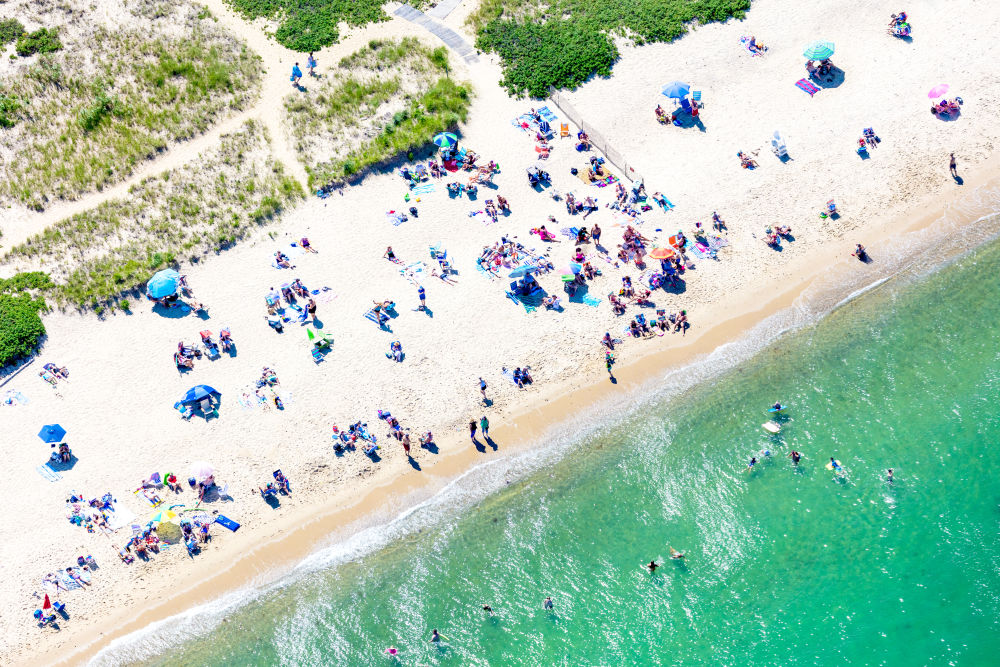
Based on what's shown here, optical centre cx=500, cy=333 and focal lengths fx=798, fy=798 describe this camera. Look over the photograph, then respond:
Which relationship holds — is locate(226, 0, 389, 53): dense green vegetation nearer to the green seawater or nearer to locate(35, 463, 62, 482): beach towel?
locate(35, 463, 62, 482): beach towel

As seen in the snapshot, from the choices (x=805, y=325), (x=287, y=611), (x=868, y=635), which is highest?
(x=805, y=325)

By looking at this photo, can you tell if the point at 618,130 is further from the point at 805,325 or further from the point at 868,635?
the point at 868,635

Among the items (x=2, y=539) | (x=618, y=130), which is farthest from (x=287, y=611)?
(x=618, y=130)

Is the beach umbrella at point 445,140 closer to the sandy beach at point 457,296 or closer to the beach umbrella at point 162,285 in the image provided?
the sandy beach at point 457,296

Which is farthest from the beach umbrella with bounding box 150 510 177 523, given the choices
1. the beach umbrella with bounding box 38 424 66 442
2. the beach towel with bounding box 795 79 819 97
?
the beach towel with bounding box 795 79 819 97

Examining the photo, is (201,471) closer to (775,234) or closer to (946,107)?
(775,234)

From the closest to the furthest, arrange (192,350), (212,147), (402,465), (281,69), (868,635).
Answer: (868,635), (402,465), (192,350), (212,147), (281,69)
